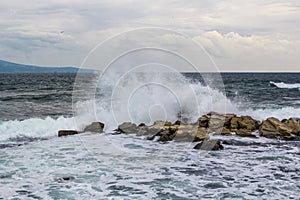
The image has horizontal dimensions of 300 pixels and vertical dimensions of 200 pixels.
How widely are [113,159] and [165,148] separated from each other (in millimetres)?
2874

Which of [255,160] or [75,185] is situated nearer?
[75,185]

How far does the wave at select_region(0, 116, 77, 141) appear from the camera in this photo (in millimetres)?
19234

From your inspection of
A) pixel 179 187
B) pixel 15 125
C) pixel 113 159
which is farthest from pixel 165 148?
pixel 15 125

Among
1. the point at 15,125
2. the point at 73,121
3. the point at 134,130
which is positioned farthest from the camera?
the point at 73,121

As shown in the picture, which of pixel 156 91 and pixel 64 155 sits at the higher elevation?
pixel 156 91

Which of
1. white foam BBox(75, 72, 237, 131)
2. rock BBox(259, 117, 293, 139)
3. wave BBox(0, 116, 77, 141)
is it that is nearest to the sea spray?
white foam BBox(75, 72, 237, 131)

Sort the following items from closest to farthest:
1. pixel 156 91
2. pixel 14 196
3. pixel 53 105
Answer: pixel 14 196 < pixel 156 91 < pixel 53 105

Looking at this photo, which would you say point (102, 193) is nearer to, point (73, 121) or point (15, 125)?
point (15, 125)

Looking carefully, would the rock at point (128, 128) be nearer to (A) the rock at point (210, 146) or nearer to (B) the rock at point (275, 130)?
(A) the rock at point (210, 146)

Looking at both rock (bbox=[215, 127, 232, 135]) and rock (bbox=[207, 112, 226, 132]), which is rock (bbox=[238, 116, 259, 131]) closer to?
rock (bbox=[207, 112, 226, 132])

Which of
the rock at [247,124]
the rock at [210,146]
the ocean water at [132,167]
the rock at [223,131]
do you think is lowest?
the ocean water at [132,167]

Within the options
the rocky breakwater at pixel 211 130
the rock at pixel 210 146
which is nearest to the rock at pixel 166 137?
the rocky breakwater at pixel 211 130

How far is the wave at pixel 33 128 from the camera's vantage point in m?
19.2

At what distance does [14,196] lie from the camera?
928cm
